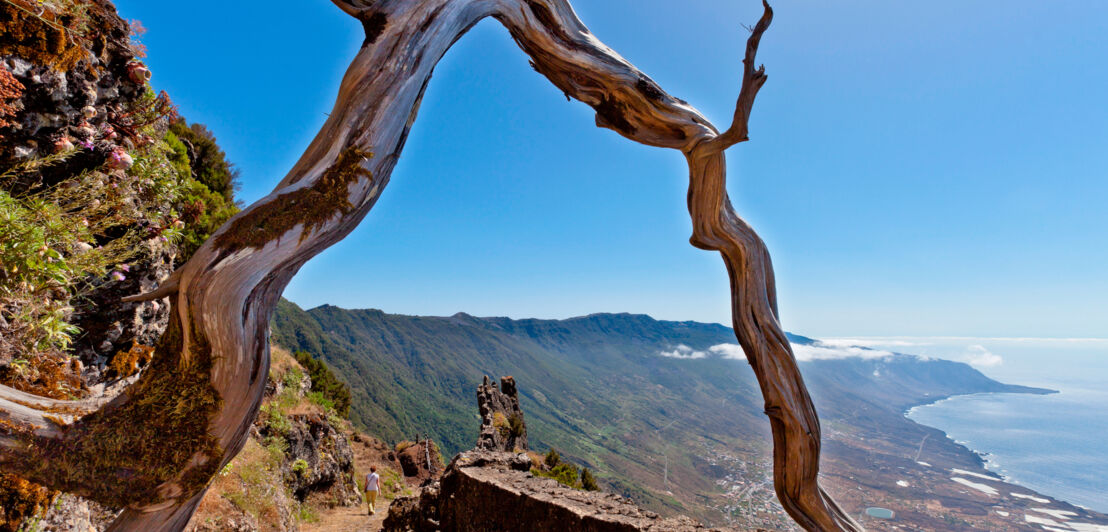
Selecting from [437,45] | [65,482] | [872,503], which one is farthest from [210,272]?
[872,503]

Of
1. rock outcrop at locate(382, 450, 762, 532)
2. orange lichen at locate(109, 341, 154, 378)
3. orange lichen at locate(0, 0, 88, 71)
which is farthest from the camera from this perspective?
rock outcrop at locate(382, 450, 762, 532)

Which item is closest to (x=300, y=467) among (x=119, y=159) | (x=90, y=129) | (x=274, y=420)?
(x=274, y=420)

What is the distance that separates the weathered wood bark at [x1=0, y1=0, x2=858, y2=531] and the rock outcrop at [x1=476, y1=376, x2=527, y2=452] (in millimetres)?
21579

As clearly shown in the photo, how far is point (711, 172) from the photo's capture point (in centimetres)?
173

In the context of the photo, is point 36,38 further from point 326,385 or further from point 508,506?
point 326,385

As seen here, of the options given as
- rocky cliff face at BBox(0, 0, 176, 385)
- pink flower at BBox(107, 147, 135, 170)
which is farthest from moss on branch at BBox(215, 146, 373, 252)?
pink flower at BBox(107, 147, 135, 170)

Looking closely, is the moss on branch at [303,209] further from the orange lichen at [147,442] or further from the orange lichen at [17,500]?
the orange lichen at [17,500]

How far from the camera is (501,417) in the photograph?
2764 centimetres

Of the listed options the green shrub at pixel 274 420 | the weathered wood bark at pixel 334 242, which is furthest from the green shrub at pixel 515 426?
the weathered wood bark at pixel 334 242

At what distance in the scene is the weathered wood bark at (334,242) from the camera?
104cm

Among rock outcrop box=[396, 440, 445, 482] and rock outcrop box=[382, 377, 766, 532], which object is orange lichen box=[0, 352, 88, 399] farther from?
rock outcrop box=[396, 440, 445, 482]

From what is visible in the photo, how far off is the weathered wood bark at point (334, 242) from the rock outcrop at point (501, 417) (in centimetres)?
2158

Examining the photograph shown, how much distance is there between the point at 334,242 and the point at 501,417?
28.2 meters

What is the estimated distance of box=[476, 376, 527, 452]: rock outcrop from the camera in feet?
75.8
